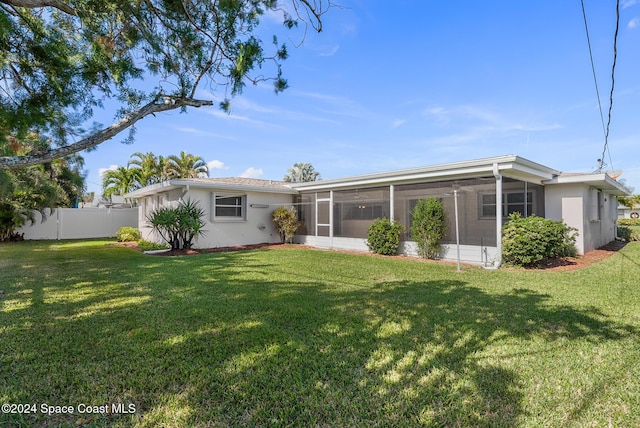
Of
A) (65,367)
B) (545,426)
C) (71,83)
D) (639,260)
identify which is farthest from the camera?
(639,260)

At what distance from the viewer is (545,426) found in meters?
2.13

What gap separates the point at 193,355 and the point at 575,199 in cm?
1233

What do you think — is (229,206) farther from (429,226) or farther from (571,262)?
(571,262)

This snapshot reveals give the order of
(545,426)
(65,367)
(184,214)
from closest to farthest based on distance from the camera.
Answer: (545,426)
(65,367)
(184,214)

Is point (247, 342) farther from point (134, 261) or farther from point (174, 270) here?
point (134, 261)

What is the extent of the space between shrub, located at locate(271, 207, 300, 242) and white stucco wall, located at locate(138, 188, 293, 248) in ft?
1.75

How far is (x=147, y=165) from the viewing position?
26094 millimetres

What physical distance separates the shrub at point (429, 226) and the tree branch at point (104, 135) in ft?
22.8

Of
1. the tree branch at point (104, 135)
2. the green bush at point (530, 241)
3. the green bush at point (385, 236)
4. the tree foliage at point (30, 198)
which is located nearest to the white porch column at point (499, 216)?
the green bush at point (530, 241)

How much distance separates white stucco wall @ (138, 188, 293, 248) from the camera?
12.8m

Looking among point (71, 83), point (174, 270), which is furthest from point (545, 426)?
point (174, 270)

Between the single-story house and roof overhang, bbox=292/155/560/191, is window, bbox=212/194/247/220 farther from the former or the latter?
roof overhang, bbox=292/155/560/191

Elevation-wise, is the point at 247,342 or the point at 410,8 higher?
the point at 410,8

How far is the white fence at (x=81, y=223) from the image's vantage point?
56.6ft
